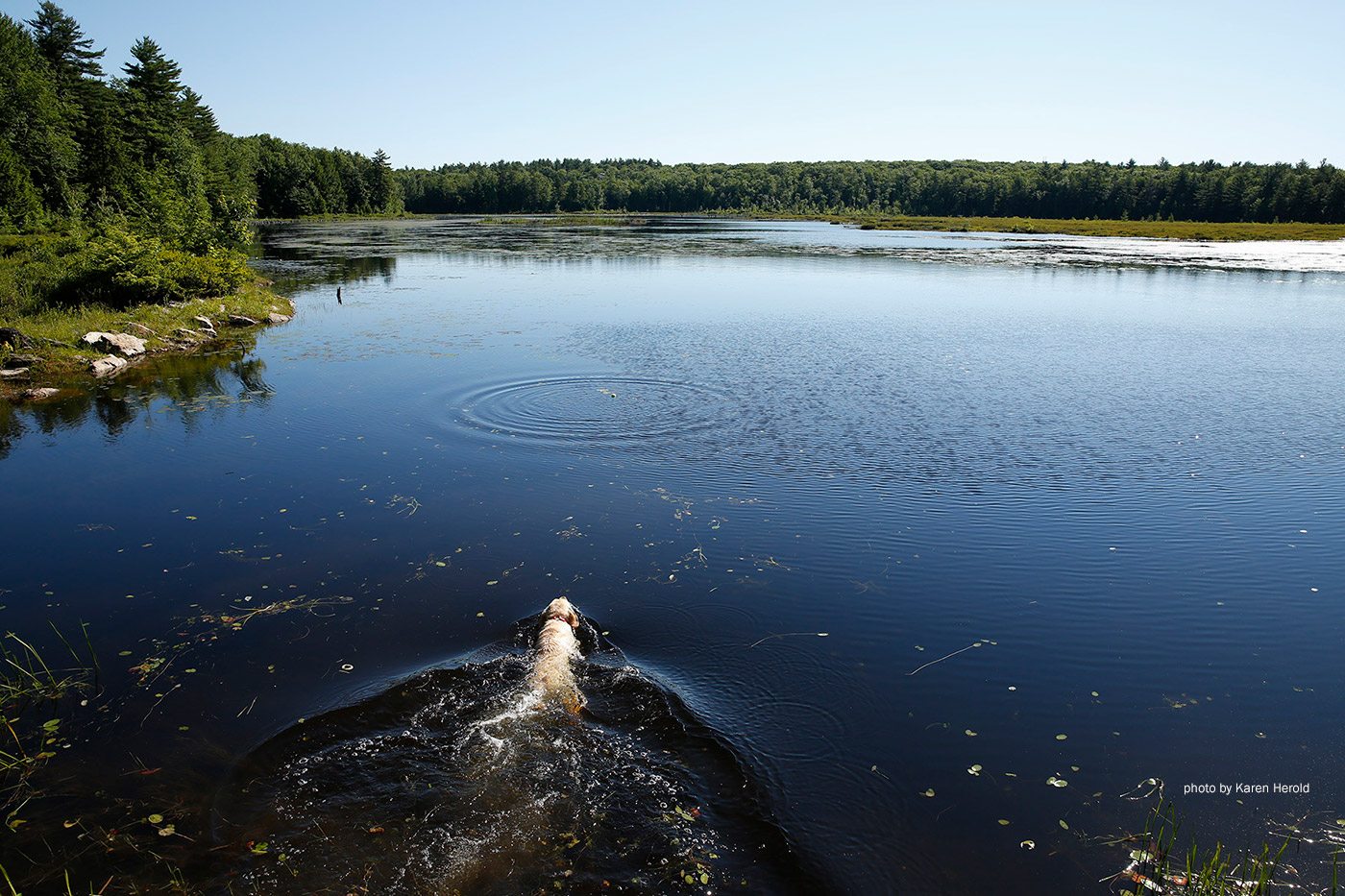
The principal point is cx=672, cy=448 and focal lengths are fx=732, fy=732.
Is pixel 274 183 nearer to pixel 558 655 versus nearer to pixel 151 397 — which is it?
pixel 151 397

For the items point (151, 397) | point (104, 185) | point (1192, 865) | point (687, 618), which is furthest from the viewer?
point (104, 185)

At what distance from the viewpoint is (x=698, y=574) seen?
10367 millimetres

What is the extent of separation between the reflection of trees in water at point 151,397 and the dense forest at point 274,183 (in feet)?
32.6

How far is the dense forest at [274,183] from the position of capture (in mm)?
45000

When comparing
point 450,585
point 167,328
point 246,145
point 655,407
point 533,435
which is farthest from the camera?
point 246,145

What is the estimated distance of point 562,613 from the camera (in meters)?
8.84

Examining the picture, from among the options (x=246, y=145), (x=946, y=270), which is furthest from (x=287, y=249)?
(x=246, y=145)

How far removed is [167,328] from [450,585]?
24.0 metres

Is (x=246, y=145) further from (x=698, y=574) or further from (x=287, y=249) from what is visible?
(x=698, y=574)

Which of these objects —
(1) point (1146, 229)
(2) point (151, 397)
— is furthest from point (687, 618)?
(1) point (1146, 229)

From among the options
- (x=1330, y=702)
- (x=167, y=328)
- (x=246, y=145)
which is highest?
(x=246, y=145)

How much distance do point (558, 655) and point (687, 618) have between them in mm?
1884

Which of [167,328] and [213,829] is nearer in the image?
[213,829]

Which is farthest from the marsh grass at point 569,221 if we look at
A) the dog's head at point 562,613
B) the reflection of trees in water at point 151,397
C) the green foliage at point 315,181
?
the dog's head at point 562,613
